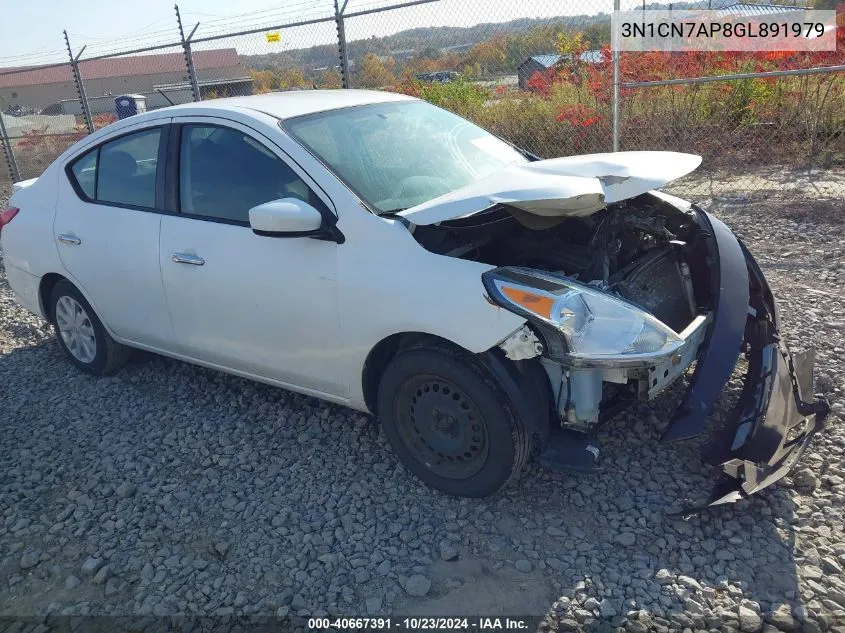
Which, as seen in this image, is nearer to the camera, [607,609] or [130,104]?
[607,609]

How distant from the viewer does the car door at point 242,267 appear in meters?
3.36

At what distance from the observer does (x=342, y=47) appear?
28.3 feet

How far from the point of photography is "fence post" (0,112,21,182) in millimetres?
13328

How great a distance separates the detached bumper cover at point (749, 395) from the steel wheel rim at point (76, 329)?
3898mm

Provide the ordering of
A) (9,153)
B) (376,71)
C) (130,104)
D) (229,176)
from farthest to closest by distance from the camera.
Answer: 1. (9,153)
2. (130,104)
3. (376,71)
4. (229,176)

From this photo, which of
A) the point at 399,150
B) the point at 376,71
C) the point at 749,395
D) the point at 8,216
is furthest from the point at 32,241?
Answer: the point at 376,71

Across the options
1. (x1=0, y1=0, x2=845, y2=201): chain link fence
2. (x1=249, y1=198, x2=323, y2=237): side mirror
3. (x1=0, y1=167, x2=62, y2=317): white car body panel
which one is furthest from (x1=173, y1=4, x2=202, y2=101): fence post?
(x1=249, y1=198, x2=323, y2=237): side mirror

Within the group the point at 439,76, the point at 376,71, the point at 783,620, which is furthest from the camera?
the point at 439,76

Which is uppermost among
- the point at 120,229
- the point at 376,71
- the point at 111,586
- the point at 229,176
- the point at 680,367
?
the point at 376,71

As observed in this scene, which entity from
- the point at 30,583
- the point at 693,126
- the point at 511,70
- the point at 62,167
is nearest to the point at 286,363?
the point at 30,583

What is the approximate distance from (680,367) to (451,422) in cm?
104

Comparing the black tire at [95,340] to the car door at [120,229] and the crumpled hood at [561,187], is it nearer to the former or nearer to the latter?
the car door at [120,229]

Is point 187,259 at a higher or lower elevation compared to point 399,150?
lower

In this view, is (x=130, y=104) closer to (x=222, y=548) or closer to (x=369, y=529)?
(x=222, y=548)
